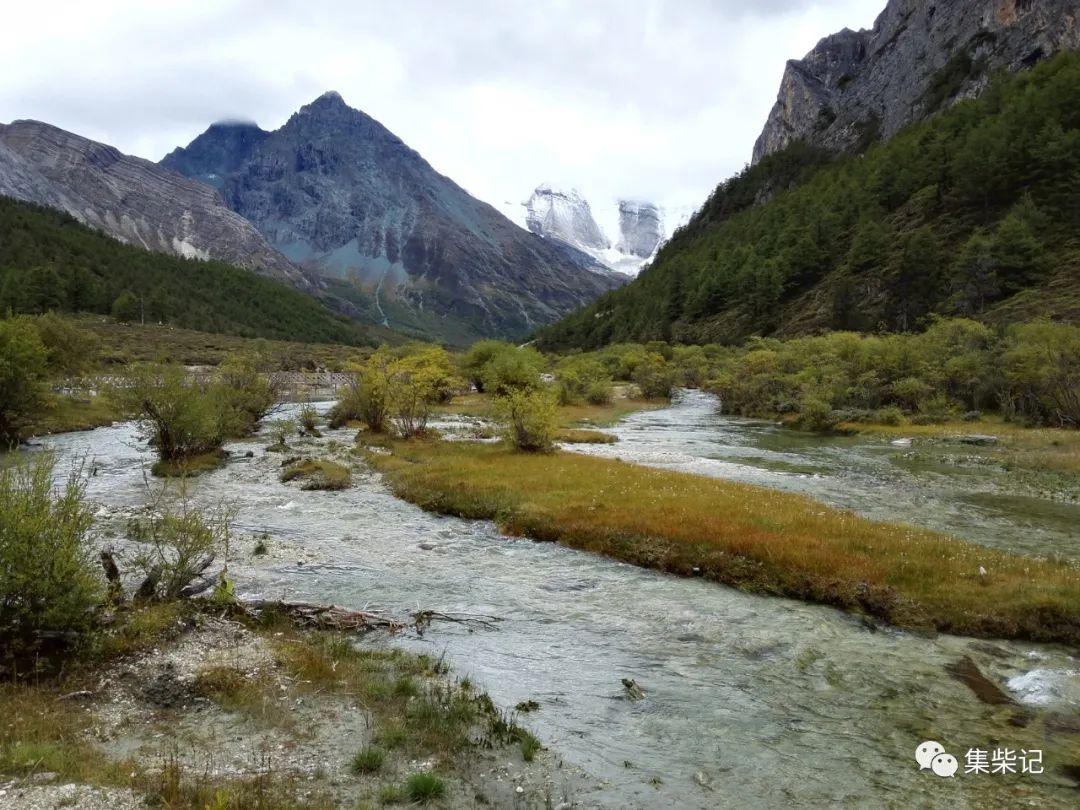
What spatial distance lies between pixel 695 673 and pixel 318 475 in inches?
951

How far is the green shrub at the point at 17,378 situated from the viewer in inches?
1469

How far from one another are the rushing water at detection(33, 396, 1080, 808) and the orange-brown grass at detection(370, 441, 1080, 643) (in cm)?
90

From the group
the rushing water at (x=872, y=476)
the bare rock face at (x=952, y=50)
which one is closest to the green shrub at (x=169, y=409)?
the rushing water at (x=872, y=476)

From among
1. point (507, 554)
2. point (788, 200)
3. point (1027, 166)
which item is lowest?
point (507, 554)

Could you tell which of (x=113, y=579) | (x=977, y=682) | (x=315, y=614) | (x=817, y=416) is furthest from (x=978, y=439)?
(x=113, y=579)

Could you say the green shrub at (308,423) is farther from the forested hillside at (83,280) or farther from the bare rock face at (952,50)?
the bare rock face at (952,50)

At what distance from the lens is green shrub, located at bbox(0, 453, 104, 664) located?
415 inches

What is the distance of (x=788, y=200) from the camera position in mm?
158375

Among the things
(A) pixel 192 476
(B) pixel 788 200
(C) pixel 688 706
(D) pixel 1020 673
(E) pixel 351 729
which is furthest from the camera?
(B) pixel 788 200

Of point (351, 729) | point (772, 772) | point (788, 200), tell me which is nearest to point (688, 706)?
point (772, 772)

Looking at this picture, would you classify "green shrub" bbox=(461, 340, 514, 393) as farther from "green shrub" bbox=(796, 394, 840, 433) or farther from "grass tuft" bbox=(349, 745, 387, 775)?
"grass tuft" bbox=(349, 745, 387, 775)

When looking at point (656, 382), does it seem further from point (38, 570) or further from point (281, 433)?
point (38, 570)

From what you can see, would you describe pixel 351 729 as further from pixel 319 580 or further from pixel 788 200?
pixel 788 200

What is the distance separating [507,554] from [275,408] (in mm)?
49293
